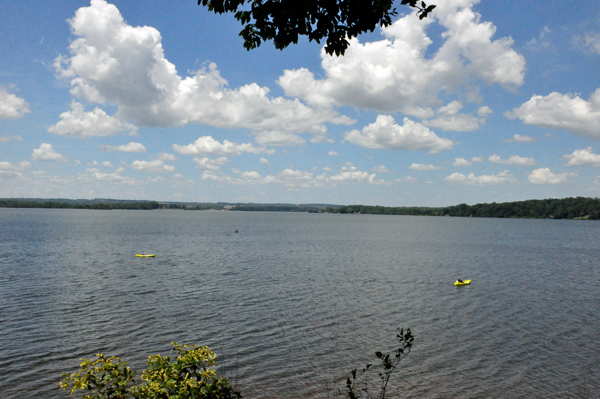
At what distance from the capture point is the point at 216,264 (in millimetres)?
48219

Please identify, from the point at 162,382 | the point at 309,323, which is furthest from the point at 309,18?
the point at 309,323

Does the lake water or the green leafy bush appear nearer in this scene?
the green leafy bush

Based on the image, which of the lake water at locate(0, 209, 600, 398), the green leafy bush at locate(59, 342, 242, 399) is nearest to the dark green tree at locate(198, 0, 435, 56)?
the green leafy bush at locate(59, 342, 242, 399)

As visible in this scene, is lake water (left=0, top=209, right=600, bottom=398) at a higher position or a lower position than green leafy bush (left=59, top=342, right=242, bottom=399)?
lower

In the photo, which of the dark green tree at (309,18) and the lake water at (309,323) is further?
the lake water at (309,323)

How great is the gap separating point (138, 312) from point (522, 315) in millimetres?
25432

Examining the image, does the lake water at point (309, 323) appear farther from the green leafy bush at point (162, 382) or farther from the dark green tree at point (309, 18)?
the dark green tree at point (309, 18)

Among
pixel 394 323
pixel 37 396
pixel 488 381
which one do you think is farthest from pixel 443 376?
pixel 37 396

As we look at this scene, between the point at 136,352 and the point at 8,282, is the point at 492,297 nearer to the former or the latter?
the point at 136,352

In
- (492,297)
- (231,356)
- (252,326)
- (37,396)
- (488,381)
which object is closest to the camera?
(37,396)

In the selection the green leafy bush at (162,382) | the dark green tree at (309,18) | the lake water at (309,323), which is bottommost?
the lake water at (309,323)

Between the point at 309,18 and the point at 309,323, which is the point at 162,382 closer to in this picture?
the point at 309,18

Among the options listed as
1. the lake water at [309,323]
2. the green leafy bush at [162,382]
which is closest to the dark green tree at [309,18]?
the green leafy bush at [162,382]

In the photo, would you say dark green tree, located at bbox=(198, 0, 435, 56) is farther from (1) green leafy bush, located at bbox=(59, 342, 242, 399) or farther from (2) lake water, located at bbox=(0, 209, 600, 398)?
(2) lake water, located at bbox=(0, 209, 600, 398)
